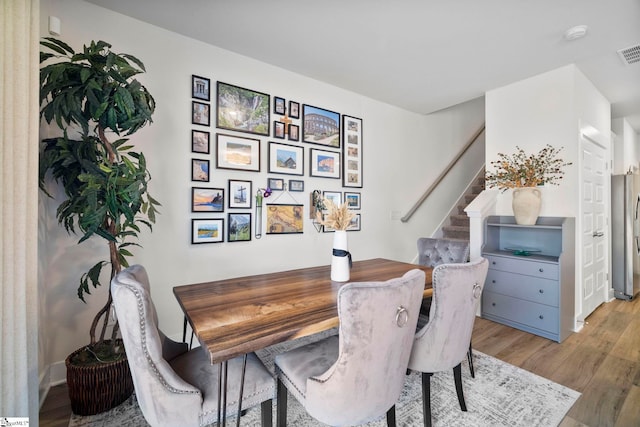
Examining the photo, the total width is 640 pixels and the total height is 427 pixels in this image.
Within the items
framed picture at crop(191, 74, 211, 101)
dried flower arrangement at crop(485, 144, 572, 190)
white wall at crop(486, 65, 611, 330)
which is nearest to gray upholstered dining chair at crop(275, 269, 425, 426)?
framed picture at crop(191, 74, 211, 101)

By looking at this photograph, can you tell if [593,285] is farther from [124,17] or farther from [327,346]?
[124,17]

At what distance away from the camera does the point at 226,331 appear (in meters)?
1.11

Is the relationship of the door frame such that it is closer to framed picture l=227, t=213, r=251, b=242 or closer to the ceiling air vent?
the ceiling air vent

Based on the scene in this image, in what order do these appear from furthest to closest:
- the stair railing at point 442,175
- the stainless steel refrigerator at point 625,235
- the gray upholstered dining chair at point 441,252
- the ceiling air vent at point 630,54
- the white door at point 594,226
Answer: the stair railing at point 442,175 < the stainless steel refrigerator at point 625,235 < the white door at point 594,226 < the ceiling air vent at point 630,54 < the gray upholstered dining chair at point 441,252

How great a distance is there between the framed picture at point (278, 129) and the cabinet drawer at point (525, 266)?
2.61 meters

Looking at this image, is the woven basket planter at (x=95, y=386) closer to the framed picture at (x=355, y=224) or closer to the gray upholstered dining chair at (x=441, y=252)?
the gray upholstered dining chair at (x=441, y=252)

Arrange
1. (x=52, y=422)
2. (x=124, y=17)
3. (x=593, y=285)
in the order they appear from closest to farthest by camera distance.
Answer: (x=52, y=422)
(x=124, y=17)
(x=593, y=285)

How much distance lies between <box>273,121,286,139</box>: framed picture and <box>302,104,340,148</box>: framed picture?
264 mm

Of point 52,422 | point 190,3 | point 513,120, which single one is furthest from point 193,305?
point 513,120

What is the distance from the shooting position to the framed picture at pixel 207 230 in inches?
96.6

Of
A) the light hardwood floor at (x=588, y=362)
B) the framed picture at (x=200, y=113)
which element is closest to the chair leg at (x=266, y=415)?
the light hardwood floor at (x=588, y=362)

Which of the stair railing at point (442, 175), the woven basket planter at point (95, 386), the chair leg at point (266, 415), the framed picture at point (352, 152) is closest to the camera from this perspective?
the chair leg at point (266, 415)

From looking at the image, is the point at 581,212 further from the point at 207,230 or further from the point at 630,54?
the point at 207,230

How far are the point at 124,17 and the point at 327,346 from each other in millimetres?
2834
